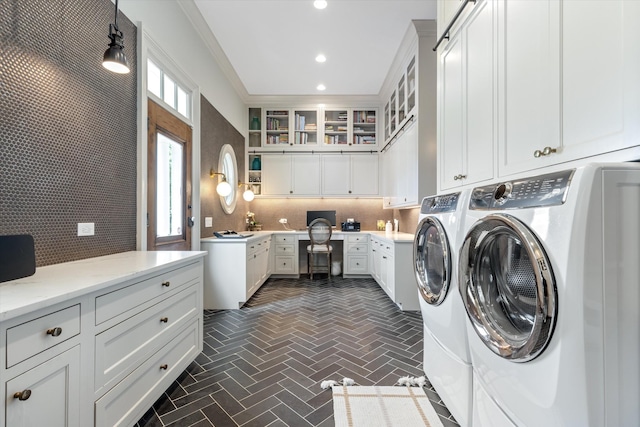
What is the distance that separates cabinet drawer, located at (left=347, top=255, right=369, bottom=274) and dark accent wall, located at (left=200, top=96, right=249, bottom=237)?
199cm

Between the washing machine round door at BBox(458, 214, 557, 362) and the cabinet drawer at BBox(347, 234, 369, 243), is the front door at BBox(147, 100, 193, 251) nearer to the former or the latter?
the washing machine round door at BBox(458, 214, 557, 362)

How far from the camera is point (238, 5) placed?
9.14 feet

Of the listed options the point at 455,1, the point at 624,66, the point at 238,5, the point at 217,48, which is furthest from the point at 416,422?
the point at 217,48

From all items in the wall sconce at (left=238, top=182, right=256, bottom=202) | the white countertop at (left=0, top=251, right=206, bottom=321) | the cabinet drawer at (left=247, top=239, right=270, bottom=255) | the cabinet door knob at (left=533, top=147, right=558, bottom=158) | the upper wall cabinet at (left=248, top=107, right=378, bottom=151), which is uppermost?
the upper wall cabinet at (left=248, top=107, right=378, bottom=151)

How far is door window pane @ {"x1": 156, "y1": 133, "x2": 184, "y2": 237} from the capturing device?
251 cm

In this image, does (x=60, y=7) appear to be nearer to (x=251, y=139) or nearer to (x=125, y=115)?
(x=125, y=115)

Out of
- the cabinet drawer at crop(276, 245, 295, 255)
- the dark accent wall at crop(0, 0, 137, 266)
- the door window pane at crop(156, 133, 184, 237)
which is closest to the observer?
the dark accent wall at crop(0, 0, 137, 266)

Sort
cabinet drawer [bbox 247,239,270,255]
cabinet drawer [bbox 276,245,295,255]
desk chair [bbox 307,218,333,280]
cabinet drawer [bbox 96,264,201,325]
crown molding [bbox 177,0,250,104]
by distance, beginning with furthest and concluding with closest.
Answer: cabinet drawer [bbox 276,245,295,255] → desk chair [bbox 307,218,333,280] → cabinet drawer [bbox 247,239,270,255] → crown molding [bbox 177,0,250,104] → cabinet drawer [bbox 96,264,201,325]

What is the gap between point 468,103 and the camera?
1.66 meters

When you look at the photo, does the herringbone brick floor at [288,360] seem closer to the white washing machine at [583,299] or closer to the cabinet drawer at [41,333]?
the cabinet drawer at [41,333]

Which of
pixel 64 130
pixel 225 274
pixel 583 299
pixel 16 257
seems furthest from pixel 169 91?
pixel 583 299

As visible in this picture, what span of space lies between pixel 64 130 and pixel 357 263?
13.4 ft

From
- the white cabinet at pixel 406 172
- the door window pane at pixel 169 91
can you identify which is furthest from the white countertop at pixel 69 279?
the white cabinet at pixel 406 172

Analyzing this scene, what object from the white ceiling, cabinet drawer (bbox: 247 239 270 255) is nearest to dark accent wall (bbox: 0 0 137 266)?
the white ceiling
